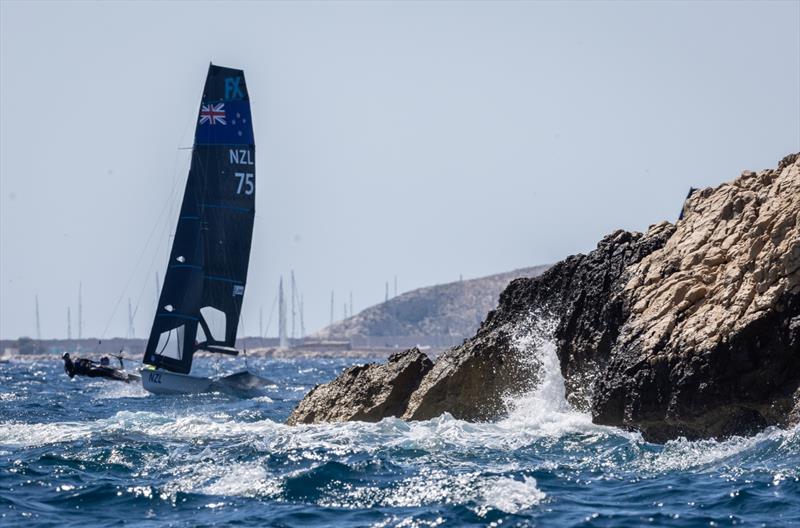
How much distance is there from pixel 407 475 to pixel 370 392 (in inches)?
298

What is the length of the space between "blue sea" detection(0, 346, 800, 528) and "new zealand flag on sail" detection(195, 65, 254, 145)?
1048 inches

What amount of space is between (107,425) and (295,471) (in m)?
9.59

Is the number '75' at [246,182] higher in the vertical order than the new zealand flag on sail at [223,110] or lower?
lower

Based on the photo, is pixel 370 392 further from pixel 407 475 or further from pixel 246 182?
pixel 246 182

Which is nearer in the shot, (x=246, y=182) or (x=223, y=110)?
(x=223, y=110)

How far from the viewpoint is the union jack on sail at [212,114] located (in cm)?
5109

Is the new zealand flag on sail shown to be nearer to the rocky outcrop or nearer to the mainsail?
the mainsail

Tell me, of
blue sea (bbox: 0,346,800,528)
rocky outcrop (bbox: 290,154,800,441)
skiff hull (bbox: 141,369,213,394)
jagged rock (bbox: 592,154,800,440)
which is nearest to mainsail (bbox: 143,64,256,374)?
skiff hull (bbox: 141,369,213,394)

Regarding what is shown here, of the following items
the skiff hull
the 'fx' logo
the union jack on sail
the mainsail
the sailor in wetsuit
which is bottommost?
the skiff hull

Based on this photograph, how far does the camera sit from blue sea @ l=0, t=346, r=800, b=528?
51.6ft

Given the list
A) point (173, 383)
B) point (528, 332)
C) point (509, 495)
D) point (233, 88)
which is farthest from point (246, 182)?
point (509, 495)

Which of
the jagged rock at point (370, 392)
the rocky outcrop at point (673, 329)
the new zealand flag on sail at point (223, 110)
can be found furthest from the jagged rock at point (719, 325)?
the new zealand flag on sail at point (223, 110)

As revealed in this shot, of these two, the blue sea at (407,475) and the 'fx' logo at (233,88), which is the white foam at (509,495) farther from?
the 'fx' logo at (233,88)

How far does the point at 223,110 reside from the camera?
5116 cm
